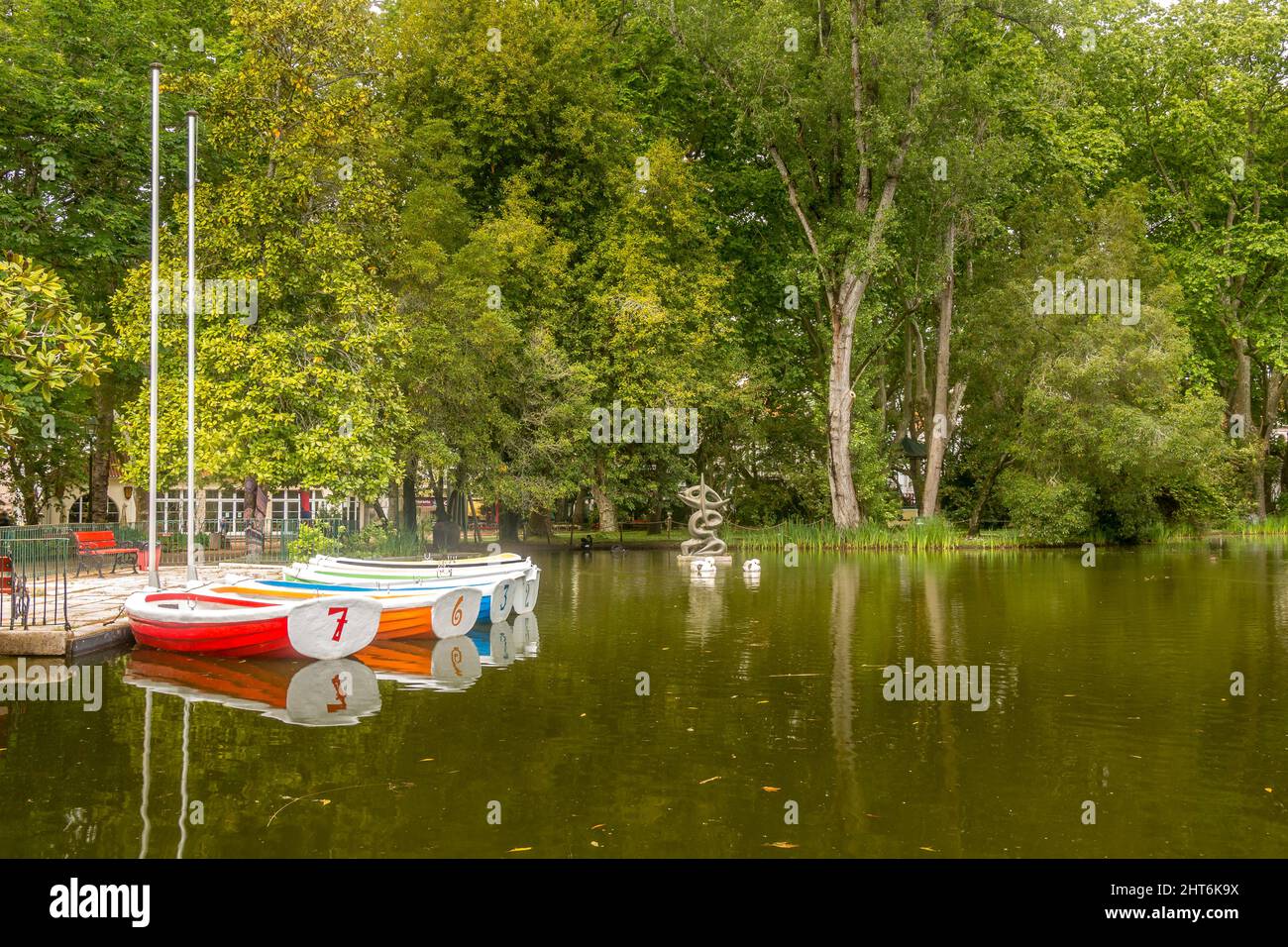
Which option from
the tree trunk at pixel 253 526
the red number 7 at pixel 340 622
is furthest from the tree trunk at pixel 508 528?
the red number 7 at pixel 340 622

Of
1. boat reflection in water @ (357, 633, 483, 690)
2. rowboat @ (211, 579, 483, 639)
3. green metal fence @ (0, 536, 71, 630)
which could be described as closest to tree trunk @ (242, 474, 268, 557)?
green metal fence @ (0, 536, 71, 630)

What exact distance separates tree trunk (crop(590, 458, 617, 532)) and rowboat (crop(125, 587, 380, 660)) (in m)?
26.1

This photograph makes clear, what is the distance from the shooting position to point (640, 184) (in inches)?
1614

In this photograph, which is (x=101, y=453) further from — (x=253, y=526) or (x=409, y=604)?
(x=409, y=604)

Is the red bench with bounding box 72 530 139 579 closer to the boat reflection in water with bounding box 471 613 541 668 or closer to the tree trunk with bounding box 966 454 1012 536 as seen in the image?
the boat reflection in water with bounding box 471 613 541 668

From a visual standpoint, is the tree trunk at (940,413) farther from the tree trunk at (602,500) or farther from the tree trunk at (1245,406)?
the tree trunk at (1245,406)

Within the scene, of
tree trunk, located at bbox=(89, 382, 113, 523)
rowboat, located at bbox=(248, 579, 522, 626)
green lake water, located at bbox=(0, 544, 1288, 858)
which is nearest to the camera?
green lake water, located at bbox=(0, 544, 1288, 858)

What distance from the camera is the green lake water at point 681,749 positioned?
7.48m

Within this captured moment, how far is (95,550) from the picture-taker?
24.2m

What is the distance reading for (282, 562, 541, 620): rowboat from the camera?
17973mm

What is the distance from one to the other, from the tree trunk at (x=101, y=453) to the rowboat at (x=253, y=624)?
23178mm

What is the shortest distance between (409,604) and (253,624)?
2.55 m

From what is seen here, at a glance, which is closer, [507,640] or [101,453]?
[507,640]

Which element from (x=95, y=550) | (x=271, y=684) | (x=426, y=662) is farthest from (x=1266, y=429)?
(x=271, y=684)
